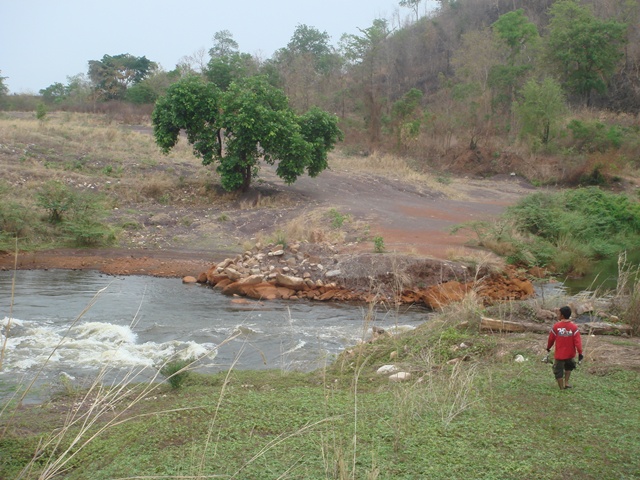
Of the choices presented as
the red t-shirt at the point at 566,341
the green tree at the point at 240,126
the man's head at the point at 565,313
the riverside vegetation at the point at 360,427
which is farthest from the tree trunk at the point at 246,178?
the red t-shirt at the point at 566,341

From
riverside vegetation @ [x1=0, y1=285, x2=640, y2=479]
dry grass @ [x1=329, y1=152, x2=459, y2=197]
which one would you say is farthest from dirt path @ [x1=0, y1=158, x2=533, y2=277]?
riverside vegetation @ [x1=0, y1=285, x2=640, y2=479]

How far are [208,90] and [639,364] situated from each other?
19947mm

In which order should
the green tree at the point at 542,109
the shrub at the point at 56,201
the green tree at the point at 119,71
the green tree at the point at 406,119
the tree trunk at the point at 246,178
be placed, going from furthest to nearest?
the green tree at the point at 119,71
the green tree at the point at 406,119
the green tree at the point at 542,109
the tree trunk at the point at 246,178
the shrub at the point at 56,201

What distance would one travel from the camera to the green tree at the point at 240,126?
2308 centimetres

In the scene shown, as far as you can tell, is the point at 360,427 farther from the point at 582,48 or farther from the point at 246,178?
the point at 582,48

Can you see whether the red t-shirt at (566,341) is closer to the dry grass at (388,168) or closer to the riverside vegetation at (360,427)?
the riverside vegetation at (360,427)

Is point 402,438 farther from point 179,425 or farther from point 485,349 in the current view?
point 485,349

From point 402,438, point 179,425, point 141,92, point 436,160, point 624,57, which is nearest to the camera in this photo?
point 402,438

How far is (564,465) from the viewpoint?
4348mm

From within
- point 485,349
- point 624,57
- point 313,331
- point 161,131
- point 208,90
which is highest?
point 624,57

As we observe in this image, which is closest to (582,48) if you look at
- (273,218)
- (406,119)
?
(406,119)

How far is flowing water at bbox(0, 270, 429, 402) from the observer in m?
9.11

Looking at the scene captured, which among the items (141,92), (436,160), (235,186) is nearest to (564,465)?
(235,186)

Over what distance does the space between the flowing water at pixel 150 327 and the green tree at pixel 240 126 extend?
26.1 ft
